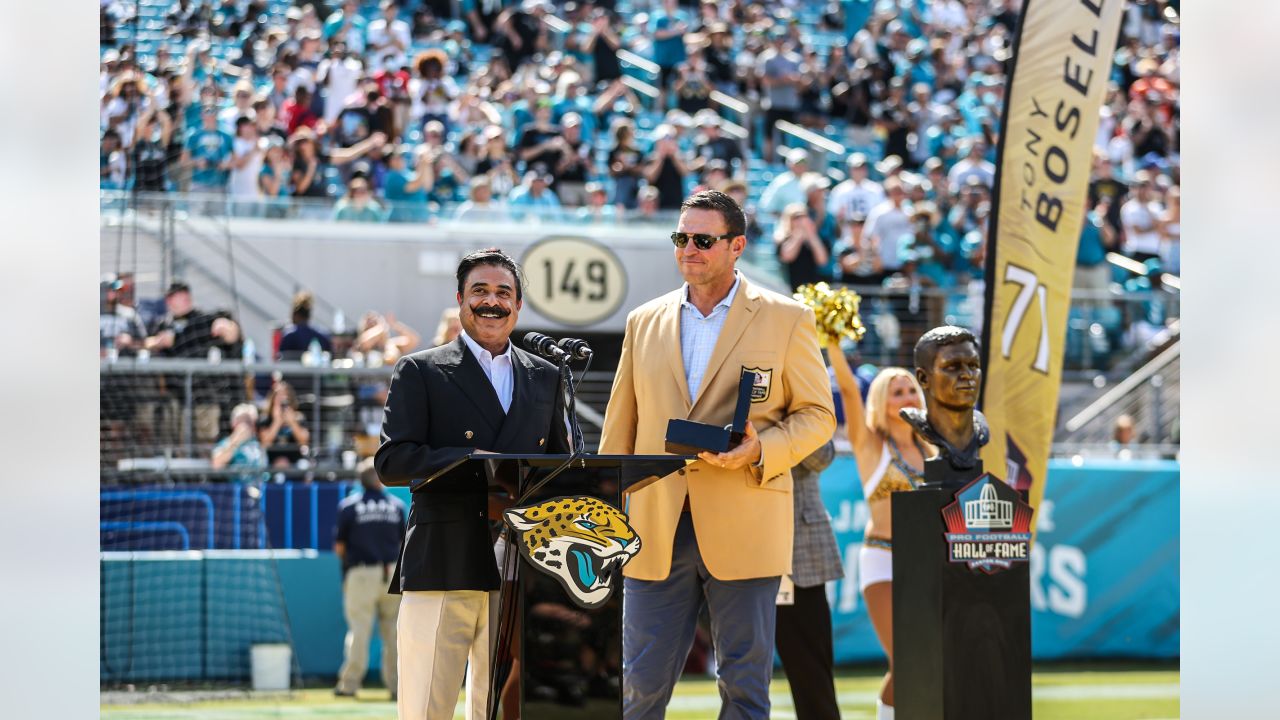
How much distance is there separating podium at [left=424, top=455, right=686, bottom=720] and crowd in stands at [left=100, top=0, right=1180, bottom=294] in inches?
373

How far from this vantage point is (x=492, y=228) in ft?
49.4

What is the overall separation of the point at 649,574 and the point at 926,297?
10.1m

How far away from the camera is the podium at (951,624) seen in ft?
18.1

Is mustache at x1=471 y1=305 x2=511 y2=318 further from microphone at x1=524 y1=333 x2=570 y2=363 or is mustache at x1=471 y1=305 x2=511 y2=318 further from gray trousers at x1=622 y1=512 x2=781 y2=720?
gray trousers at x1=622 y1=512 x2=781 y2=720

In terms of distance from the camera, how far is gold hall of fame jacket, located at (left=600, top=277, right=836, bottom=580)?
509 cm

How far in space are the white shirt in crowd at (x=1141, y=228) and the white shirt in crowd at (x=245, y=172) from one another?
30.4 feet

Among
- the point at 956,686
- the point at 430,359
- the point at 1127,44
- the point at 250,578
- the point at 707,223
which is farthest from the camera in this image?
the point at 1127,44

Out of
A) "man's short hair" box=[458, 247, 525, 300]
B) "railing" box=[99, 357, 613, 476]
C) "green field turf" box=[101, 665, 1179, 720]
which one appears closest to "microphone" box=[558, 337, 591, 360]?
"man's short hair" box=[458, 247, 525, 300]

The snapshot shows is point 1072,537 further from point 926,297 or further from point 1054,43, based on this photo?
point 1054,43

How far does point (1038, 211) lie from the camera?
8250 mm

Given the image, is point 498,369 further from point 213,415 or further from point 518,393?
point 213,415

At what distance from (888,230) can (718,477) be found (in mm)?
11457

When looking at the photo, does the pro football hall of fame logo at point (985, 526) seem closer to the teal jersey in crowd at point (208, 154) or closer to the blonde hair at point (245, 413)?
the blonde hair at point (245, 413)
